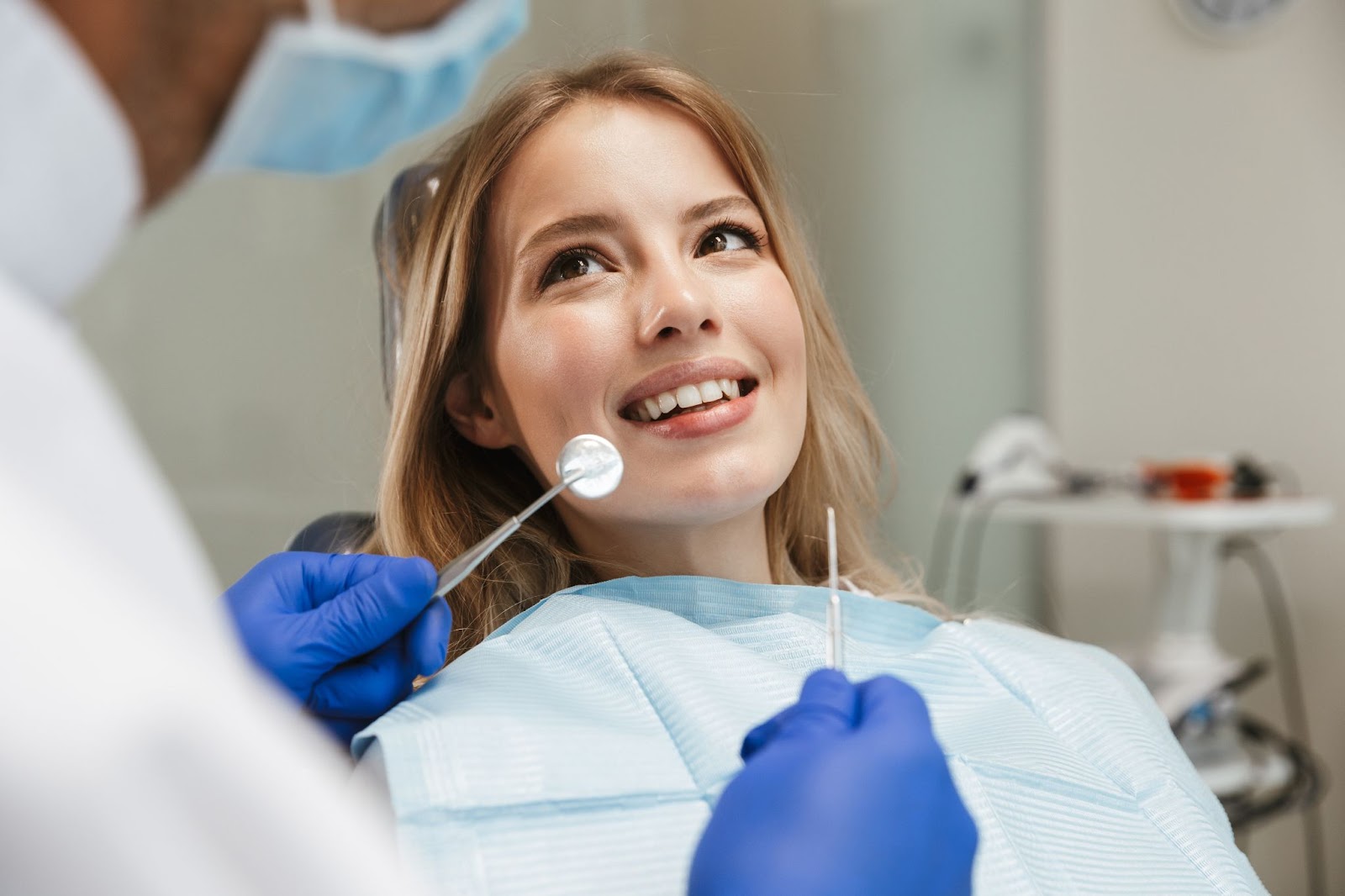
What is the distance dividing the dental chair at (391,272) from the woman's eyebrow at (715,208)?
11.6 inches

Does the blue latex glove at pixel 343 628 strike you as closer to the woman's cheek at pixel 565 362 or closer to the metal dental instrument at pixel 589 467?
the metal dental instrument at pixel 589 467

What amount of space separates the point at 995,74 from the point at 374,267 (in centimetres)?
203

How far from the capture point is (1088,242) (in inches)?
119

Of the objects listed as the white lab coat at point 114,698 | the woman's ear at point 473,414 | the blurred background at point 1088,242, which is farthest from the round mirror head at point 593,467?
the blurred background at point 1088,242

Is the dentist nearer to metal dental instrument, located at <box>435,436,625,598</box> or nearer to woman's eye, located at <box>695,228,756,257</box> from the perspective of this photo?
metal dental instrument, located at <box>435,436,625,598</box>

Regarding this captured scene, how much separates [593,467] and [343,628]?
0.75 ft

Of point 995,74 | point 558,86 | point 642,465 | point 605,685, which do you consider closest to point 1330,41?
point 995,74

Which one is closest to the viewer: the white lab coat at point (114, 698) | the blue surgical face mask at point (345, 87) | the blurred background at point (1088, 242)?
the white lab coat at point (114, 698)

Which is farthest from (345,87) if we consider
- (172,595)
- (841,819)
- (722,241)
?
(722,241)

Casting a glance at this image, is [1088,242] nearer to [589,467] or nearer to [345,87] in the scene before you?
[589,467]

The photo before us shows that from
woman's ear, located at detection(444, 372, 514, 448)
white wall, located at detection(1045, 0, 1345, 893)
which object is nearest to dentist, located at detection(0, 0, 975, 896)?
woman's ear, located at detection(444, 372, 514, 448)

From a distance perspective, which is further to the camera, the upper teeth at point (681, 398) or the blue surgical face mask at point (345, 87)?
the upper teeth at point (681, 398)

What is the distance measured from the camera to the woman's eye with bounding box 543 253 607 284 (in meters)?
1.07

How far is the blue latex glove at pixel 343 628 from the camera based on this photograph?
2.84 ft
